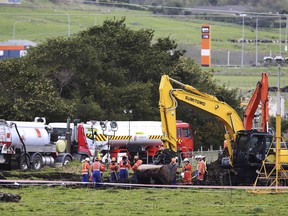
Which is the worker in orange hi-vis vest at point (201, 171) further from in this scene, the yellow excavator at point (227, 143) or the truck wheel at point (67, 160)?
the truck wheel at point (67, 160)

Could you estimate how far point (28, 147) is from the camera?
53594mm

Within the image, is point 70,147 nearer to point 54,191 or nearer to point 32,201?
point 54,191

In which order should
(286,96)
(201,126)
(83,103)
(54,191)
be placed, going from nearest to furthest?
(54,191) < (83,103) < (201,126) < (286,96)

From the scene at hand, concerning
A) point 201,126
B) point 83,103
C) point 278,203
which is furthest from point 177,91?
point 201,126

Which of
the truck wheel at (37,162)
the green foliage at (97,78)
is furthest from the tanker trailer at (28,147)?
the green foliage at (97,78)

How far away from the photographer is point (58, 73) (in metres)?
73.5

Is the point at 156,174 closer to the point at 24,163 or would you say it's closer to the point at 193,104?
the point at 193,104

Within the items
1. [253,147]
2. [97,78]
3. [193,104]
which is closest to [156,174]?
[253,147]

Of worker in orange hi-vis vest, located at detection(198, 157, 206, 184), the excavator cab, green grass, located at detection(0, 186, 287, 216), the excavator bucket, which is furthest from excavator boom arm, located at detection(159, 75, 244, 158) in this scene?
green grass, located at detection(0, 186, 287, 216)

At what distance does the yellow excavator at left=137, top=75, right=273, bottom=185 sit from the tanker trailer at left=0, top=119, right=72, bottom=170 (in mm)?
7911

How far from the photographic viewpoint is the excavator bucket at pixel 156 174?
43375mm

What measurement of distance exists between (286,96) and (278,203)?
8132cm

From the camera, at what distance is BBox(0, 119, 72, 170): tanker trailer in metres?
51.6

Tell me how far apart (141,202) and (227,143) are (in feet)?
46.9
